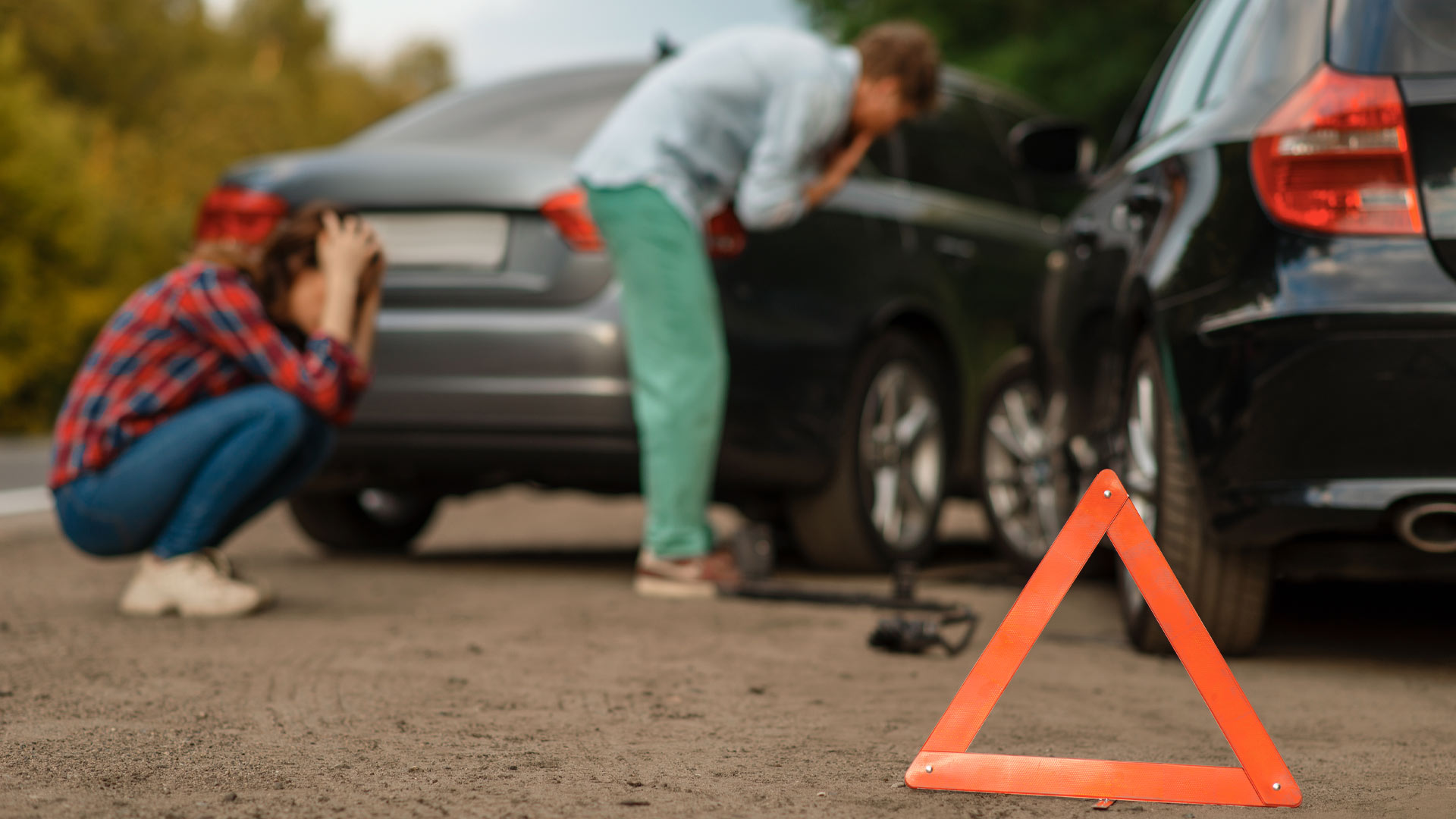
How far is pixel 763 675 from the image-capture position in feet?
12.2

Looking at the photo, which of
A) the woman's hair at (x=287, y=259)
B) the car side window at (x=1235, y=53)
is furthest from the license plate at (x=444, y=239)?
the car side window at (x=1235, y=53)

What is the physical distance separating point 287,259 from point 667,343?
1047 millimetres

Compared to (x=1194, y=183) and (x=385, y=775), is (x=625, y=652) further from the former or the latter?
(x=1194, y=183)

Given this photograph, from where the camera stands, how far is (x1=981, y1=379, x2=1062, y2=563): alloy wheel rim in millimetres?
5965

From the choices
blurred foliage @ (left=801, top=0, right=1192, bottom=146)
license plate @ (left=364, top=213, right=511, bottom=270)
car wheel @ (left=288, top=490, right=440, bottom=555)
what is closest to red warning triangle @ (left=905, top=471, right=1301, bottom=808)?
license plate @ (left=364, top=213, right=511, bottom=270)

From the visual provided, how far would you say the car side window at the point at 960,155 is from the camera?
245 inches

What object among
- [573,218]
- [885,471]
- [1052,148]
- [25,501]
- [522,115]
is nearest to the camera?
[573,218]

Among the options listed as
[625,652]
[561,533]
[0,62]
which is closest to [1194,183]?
[625,652]

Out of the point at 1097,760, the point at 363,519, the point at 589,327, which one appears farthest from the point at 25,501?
the point at 1097,760

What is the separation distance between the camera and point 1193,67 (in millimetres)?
4312

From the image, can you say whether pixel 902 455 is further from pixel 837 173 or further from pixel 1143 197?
pixel 1143 197

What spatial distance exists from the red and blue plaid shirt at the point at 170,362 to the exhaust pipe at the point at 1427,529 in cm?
257

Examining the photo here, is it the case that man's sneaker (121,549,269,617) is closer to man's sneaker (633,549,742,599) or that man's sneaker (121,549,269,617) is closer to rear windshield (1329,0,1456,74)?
man's sneaker (633,549,742,599)

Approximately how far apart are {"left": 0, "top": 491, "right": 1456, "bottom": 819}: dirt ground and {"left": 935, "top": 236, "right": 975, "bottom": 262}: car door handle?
1.30 meters
